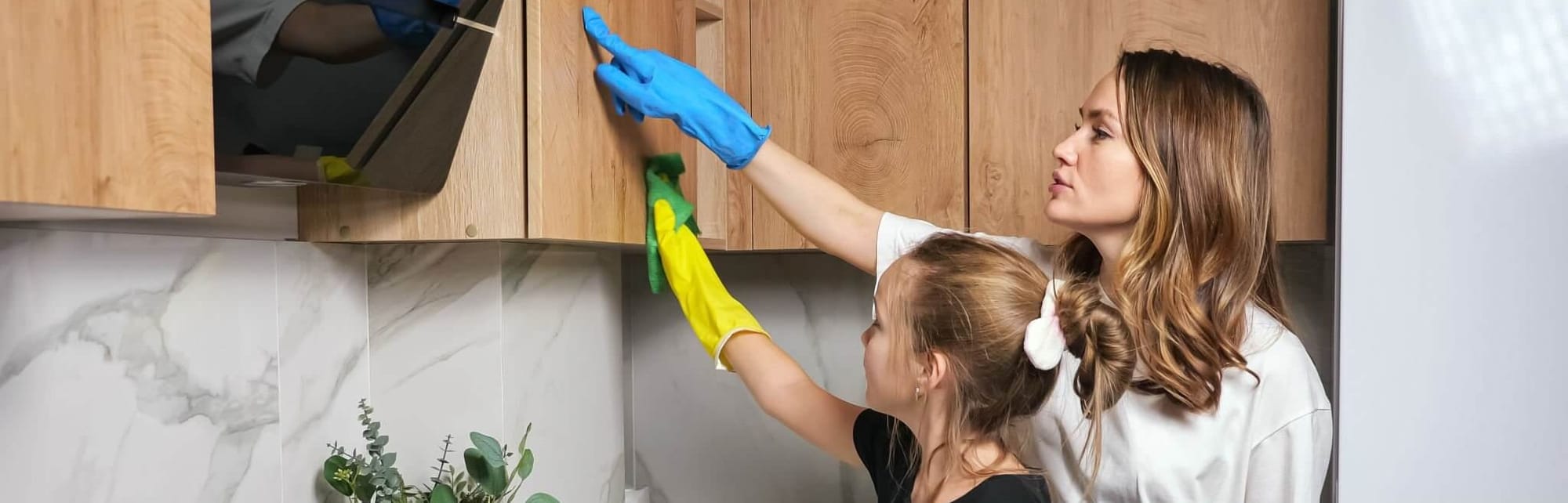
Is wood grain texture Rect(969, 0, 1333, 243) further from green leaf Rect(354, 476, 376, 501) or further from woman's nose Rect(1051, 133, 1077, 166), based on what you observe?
green leaf Rect(354, 476, 376, 501)

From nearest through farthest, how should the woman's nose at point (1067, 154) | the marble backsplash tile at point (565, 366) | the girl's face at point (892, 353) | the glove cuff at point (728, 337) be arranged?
the girl's face at point (892, 353)
the woman's nose at point (1067, 154)
the glove cuff at point (728, 337)
the marble backsplash tile at point (565, 366)

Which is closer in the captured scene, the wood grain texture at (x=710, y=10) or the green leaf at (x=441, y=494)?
the green leaf at (x=441, y=494)

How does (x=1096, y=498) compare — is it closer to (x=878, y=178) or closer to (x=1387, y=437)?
(x=1387, y=437)

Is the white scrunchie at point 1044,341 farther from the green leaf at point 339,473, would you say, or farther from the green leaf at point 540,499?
the green leaf at point 339,473

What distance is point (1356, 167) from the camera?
1351 millimetres

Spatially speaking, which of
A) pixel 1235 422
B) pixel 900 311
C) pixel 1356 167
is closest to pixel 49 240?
pixel 900 311

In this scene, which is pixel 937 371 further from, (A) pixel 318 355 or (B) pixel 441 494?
(A) pixel 318 355

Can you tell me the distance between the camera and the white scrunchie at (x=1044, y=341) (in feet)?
3.14

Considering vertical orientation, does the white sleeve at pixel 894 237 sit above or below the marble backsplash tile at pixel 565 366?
above

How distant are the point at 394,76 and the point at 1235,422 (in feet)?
2.94

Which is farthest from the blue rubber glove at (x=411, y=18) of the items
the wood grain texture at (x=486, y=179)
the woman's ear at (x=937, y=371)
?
the woman's ear at (x=937, y=371)

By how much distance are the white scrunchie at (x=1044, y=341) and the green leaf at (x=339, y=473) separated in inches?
29.5

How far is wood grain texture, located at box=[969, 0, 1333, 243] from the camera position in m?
1.45

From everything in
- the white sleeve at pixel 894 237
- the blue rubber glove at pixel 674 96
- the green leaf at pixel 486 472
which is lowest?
the green leaf at pixel 486 472
